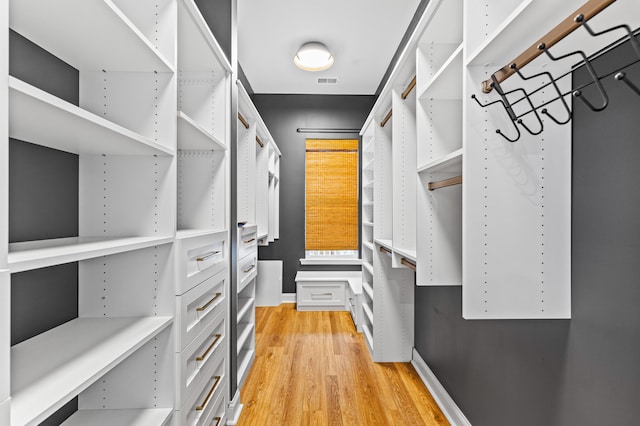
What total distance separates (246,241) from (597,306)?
2266 mm

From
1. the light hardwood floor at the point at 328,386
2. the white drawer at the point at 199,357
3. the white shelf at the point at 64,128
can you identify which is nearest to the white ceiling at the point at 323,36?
the white shelf at the point at 64,128

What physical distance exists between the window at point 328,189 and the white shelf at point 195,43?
314 cm

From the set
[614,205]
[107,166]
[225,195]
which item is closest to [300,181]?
[225,195]

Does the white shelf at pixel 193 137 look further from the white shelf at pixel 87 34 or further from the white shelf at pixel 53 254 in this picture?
the white shelf at pixel 53 254

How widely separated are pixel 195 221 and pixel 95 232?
724 millimetres

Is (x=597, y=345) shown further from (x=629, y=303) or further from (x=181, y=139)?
(x=181, y=139)

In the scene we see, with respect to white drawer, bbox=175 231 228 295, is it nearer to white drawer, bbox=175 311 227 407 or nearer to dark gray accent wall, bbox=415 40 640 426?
white drawer, bbox=175 311 227 407

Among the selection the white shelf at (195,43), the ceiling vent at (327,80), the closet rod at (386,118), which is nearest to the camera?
the white shelf at (195,43)

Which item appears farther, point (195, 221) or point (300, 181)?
point (300, 181)

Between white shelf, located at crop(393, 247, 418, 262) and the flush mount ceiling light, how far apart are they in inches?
93.1

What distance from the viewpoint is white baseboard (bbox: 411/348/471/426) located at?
2.11m

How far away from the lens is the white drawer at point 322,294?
4.74 meters

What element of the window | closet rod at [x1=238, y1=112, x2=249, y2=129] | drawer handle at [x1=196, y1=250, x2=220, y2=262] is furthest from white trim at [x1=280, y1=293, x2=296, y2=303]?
drawer handle at [x1=196, y1=250, x2=220, y2=262]

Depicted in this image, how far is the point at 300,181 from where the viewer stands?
205 inches
